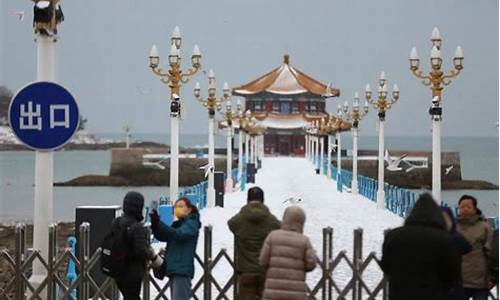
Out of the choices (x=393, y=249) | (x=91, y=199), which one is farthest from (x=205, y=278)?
(x=91, y=199)

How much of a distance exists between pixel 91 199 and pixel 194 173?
1846cm

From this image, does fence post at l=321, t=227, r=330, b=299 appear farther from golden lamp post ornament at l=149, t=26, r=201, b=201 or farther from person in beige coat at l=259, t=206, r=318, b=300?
golden lamp post ornament at l=149, t=26, r=201, b=201

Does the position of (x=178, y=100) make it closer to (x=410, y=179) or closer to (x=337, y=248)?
(x=337, y=248)

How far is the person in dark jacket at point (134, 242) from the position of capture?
25.2ft

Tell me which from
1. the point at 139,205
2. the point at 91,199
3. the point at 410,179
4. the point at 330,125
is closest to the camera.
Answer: the point at 139,205

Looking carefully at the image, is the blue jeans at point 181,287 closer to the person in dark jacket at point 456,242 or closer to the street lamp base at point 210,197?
the person in dark jacket at point 456,242

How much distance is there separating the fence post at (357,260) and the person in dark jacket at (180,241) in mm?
1597

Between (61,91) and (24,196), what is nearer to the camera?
(61,91)

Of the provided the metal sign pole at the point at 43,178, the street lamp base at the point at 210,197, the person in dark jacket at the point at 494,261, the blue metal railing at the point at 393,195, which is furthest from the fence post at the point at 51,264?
the street lamp base at the point at 210,197

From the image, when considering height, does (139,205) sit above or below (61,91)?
below

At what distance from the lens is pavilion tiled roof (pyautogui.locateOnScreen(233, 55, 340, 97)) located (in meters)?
95.6

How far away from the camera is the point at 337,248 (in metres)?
15.4

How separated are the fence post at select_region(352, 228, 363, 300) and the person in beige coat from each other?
1.47 meters

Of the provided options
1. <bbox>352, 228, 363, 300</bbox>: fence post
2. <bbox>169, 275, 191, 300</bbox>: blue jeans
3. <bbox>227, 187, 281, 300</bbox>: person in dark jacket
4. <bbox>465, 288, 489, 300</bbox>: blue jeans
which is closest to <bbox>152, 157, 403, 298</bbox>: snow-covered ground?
<bbox>352, 228, 363, 300</bbox>: fence post
